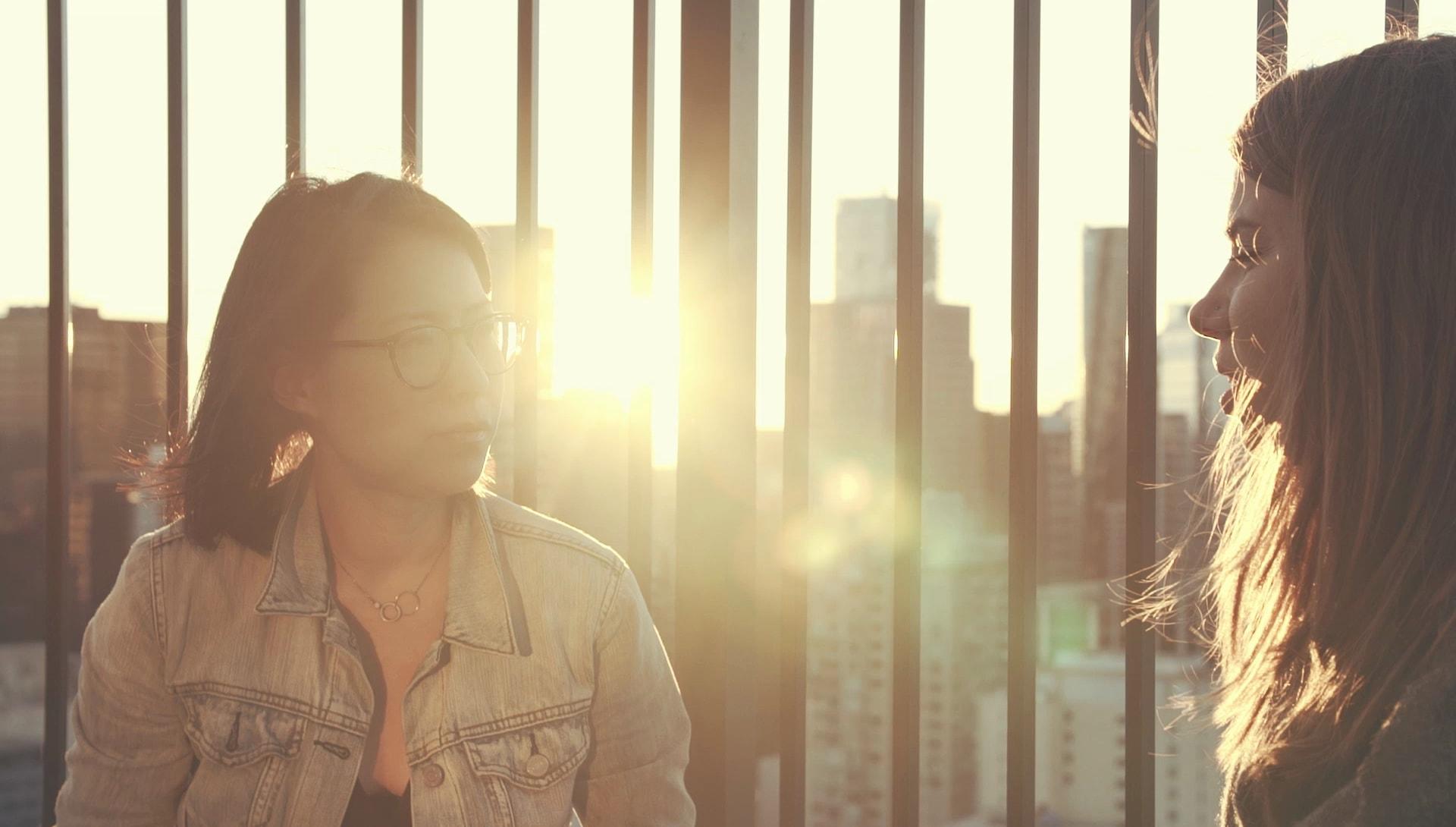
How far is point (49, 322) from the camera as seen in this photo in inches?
68.7

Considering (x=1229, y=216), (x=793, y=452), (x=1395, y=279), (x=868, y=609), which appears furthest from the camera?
(x=868, y=609)

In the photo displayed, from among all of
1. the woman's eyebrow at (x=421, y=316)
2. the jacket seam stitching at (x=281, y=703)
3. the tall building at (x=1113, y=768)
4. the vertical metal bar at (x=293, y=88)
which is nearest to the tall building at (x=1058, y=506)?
the tall building at (x=1113, y=768)

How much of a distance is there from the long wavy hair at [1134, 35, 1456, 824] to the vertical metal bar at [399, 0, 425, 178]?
42.2 inches

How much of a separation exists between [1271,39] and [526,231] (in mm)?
937

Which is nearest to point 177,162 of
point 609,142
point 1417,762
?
point 609,142

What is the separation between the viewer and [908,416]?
4.71 ft

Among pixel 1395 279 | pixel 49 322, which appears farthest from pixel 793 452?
pixel 49 322

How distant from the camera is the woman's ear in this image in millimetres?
1304

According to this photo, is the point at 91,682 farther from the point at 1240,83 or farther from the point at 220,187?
the point at 1240,83

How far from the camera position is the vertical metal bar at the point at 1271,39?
4.13ft

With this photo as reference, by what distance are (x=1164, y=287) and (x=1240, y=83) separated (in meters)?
0.24

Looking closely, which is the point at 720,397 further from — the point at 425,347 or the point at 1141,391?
the point at 1141,391

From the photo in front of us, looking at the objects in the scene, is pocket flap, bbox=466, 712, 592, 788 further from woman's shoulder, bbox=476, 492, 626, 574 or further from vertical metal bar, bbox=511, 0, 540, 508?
vertical metal bar, bbox=511, 0, 540, 508

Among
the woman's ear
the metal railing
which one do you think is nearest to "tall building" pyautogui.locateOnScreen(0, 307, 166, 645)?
the metal railing
